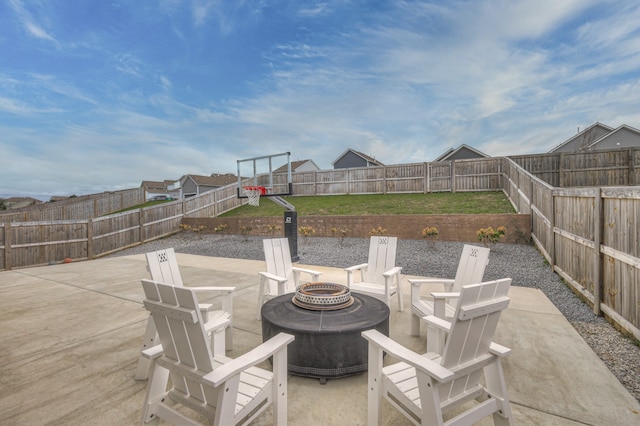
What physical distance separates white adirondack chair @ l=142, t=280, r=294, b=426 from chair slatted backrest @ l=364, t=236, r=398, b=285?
111 inches

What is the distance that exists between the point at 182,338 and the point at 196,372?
187mm

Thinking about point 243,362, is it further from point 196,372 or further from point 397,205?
point 397,205

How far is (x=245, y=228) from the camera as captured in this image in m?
12.8

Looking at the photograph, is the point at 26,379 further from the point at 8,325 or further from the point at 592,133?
the point at 592,133

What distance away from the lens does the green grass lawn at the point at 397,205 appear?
12335 mm

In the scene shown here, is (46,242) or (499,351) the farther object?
(46,242)

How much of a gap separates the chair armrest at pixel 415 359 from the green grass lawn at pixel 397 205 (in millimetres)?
10918

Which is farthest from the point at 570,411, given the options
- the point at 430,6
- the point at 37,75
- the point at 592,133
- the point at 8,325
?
the point at 592,133

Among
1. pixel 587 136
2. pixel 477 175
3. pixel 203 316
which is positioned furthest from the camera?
pixel 587 136

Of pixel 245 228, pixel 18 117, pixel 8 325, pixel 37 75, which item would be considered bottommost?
pixel 8 325

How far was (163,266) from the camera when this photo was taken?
10.2 ft

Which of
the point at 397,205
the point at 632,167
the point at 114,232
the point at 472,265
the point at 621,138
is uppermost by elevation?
the point at 621,138

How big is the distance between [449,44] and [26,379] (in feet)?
42.5

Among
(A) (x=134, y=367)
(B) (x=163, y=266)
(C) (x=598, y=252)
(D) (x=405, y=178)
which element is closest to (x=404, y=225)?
(C) (x=598, y=252)
